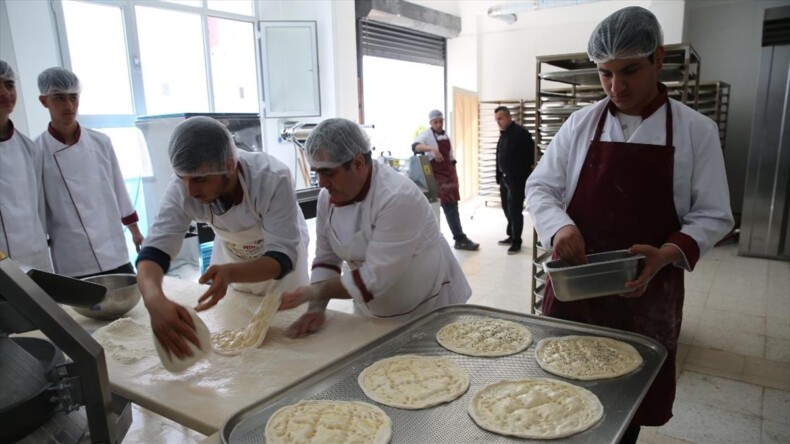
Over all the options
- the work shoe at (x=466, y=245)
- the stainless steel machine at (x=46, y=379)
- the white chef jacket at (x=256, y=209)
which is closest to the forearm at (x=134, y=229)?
the white chef jacket at (x=256, y=209)

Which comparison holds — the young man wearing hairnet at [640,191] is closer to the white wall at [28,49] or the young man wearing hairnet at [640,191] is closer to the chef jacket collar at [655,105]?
the chef jacket collar at [655,105]

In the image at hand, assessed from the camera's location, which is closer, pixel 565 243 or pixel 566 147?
pixel 565 243

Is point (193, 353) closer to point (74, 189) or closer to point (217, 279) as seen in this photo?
point (217, 279)

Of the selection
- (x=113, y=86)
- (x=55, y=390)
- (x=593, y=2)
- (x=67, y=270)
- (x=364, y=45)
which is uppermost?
(x=593, y=2)

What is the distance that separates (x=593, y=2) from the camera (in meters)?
7.38

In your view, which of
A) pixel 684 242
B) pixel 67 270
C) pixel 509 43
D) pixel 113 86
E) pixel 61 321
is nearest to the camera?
pixel 61 321

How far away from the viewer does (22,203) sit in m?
2.29

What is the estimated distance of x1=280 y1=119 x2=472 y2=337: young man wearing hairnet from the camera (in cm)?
164

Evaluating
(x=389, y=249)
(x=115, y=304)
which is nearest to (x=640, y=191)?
(x=389, y=249)

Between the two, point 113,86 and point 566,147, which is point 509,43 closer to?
point 113,86

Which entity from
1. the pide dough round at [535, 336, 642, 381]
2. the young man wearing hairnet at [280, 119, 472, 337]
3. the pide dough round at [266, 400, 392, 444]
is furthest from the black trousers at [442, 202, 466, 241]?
the pide dough round at [266, 400, 392, 444]

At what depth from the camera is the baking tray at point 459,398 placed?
107 centimetres

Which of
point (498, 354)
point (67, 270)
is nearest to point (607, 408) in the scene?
point (498, 354)

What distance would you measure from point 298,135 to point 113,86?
212 centimetres
